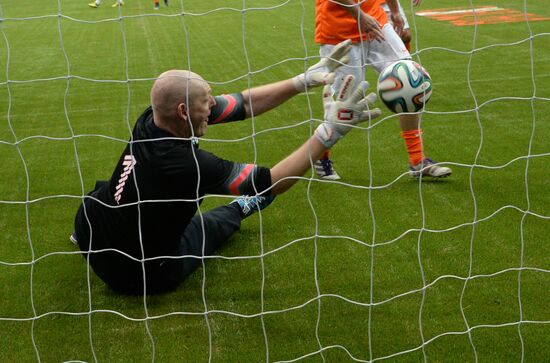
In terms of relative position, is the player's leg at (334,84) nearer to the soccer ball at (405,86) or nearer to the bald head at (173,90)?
the soccer ball at (405,86)

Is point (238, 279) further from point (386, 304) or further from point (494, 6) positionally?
point (494, 6)

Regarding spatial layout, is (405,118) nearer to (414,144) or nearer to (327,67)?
(414,144)

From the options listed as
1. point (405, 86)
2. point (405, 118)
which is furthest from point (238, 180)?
point (405, 118)

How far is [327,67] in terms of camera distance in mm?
2838

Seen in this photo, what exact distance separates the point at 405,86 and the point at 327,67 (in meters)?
0.69

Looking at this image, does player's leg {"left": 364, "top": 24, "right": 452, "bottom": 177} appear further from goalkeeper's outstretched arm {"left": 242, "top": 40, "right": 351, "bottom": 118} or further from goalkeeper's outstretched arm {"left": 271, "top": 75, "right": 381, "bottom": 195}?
goalkeeper's outstretched arm {"left": 271, "top": 75, "right": 381, "bottom": 195}

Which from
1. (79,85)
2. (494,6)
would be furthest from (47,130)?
(494,6)

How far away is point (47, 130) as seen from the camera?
608 cm

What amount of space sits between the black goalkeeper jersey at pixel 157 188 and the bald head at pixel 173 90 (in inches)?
4.6

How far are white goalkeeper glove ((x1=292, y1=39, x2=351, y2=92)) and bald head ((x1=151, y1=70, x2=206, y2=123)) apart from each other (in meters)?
0.44

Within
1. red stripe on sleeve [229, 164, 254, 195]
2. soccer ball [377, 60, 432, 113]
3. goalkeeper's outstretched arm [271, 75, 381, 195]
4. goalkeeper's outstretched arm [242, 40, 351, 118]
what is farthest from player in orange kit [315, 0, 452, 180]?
red stripe on sleeve [229, 164, 254, 195]

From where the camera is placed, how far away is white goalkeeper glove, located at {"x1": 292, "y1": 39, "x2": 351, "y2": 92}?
2.75m

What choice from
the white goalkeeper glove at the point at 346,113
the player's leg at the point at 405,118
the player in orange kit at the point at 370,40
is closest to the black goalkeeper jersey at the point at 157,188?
the white goalkeeper glove at the point at 346,113

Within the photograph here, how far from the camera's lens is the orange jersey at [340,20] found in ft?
13.6
